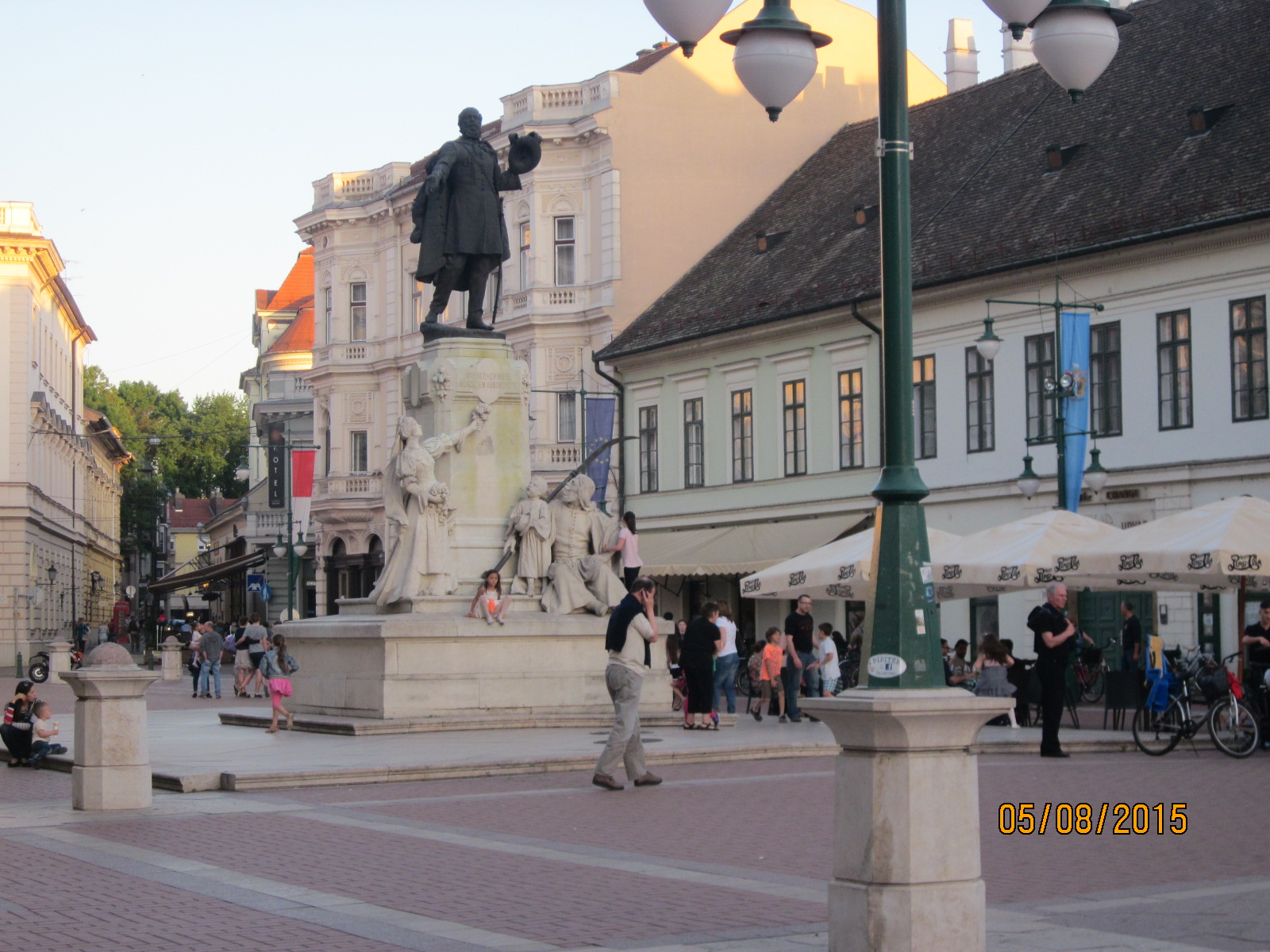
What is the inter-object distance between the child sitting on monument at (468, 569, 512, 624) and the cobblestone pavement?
5485 mm

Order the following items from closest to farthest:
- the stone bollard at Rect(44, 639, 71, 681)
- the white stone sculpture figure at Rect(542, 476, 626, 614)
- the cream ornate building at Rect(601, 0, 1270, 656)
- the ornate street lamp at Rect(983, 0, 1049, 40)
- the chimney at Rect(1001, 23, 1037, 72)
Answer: the ornate street lamp at Rect(983, 0, 1049, 40)
the white stone sculpture figure at Rect(542, 476, 626, 614)
the cream ornate building at Rect(601, 0, 1270, 656)
the chimney at Rect(1001, 23, 1037, 72)
the stone bollard at Rect(44, 639, 71, 681)

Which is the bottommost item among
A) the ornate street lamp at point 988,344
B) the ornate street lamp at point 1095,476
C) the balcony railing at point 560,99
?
the ornate street lamp at point 1095,476

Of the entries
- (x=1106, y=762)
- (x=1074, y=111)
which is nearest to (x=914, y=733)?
(x=1106, y=762)

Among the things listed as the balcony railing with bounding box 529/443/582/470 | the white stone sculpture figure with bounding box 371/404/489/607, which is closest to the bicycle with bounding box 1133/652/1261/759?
the white stone sculpture figure with bounding box 371/404/489/607

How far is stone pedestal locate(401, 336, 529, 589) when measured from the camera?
23.3 m

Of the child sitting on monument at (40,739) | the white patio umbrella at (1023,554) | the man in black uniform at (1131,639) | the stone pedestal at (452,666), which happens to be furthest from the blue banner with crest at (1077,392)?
the child sitting on monument at (40,739)

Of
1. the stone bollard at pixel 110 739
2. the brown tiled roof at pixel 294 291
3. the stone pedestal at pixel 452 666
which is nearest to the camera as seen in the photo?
the stone bollard at pixel 110 739

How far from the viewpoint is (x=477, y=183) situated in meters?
24.2

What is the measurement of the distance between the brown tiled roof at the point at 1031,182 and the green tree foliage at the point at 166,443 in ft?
253

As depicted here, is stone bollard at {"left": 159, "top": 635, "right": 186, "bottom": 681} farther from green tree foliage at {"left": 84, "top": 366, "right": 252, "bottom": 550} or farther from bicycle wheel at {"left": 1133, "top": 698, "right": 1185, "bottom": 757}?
green tree foliage at {"left": 84, "top": 366, "right": 252, "bottom": 550}

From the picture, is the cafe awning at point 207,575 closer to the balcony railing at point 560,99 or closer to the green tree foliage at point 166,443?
the balcony railing at point 560,99

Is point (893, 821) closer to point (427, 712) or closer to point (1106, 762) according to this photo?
point (1106, 762)

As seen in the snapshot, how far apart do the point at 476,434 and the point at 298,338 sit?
70.5m

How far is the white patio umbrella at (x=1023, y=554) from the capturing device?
76.1 feet
